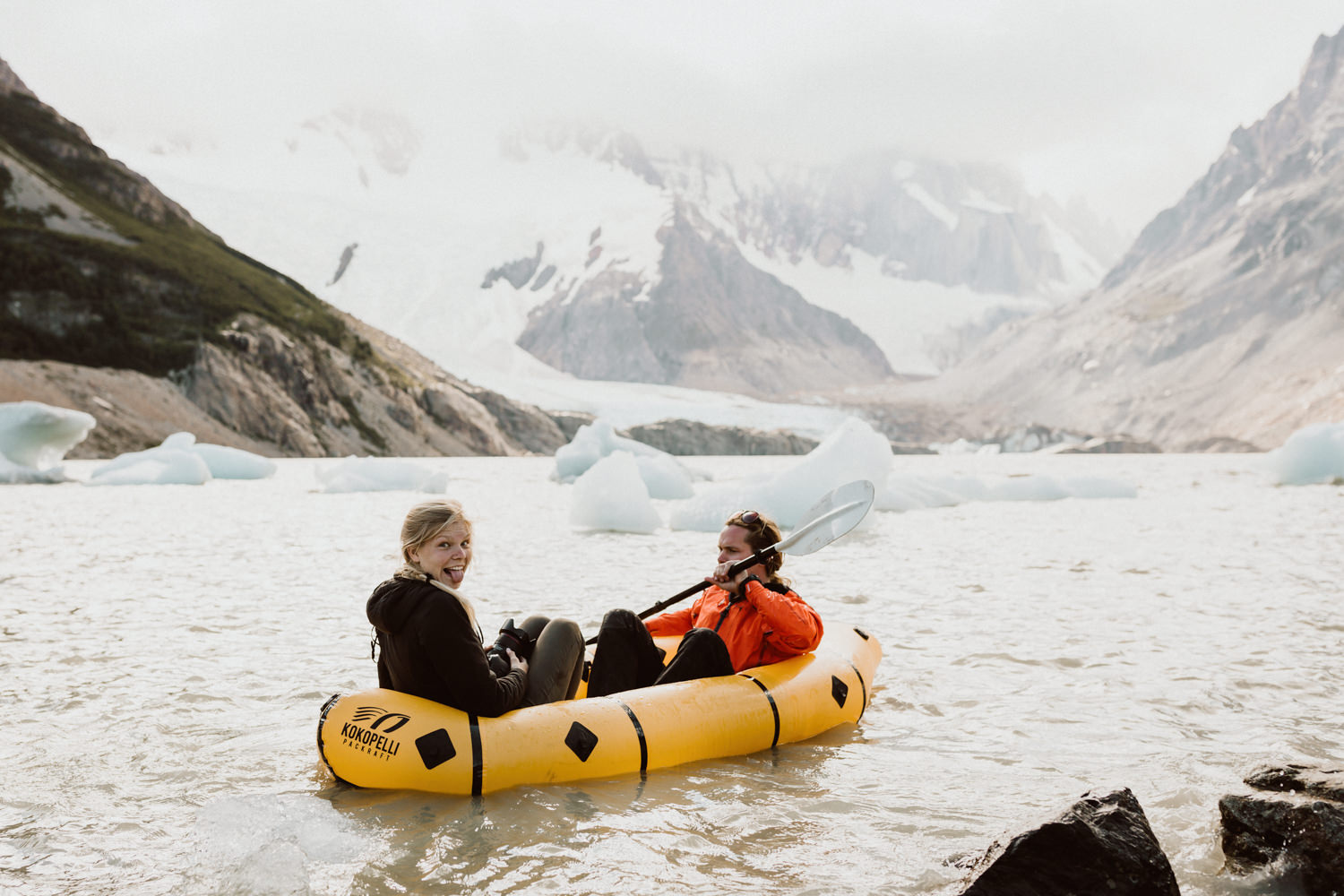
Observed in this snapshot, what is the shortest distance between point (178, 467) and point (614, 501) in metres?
17.4

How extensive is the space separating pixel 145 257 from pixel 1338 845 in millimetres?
60154

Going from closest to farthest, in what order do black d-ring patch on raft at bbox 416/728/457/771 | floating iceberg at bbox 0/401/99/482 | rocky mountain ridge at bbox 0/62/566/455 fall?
1. black d-ring patch on raft at bbox 416/728/457/771
2. floating iceberg at bbox 0/401/99/482
3. rocky mountain ridge at bbox 0/62/566/455

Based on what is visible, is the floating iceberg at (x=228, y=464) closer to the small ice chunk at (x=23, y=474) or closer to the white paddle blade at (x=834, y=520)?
the small ice chunk at (x=23, y=474)

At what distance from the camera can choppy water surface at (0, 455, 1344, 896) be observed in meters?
3.57

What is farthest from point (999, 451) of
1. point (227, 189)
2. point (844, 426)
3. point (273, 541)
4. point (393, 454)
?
point (227, 189)

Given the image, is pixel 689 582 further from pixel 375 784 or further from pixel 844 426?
pixel 844 426

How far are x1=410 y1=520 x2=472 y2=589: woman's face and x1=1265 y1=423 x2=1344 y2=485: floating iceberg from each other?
30.7 metres

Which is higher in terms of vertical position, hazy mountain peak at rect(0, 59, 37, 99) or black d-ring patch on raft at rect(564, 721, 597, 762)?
hazy mountain peak at rect(0, 59, 37, 99)

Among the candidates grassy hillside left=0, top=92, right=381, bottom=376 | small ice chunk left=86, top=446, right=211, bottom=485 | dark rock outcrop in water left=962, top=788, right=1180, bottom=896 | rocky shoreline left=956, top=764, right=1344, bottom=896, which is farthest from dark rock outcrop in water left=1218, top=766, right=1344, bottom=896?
grassy hillside left=0, top=92, right=381, bottom=376

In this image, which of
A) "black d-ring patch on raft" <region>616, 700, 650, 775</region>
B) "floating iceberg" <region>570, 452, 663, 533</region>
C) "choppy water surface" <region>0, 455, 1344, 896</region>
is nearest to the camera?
"choppy water surface" <region>0, 455, 1344, 896</region>

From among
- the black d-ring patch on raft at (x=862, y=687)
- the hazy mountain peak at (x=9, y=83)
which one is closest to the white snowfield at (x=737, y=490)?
the black d-ring patch on raft at (x=862, y=687)

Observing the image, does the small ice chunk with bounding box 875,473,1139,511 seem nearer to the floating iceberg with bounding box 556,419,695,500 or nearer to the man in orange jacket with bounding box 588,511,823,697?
the floating iceberg with bounding box 556,419,695,500

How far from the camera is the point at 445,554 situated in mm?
4020

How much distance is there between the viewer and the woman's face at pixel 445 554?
158 inches
